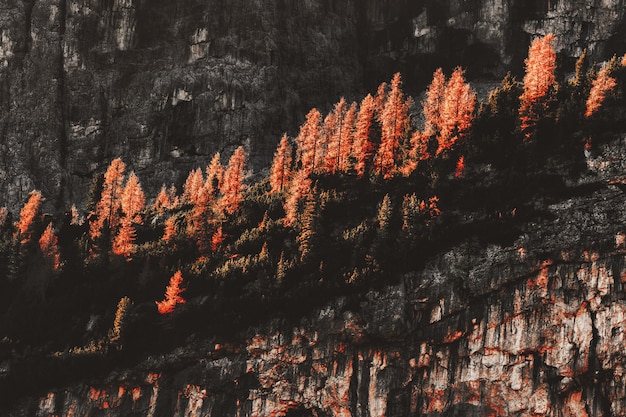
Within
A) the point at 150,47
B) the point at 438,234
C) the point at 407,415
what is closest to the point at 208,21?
the point at 150,47

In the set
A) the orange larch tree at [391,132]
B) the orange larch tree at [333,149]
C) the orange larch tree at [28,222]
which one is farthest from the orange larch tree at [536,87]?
the orange larch tree at [28,222]

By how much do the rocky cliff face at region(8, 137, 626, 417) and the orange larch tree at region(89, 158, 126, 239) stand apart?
28.7m

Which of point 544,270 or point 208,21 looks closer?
point 544,270

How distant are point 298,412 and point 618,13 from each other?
13086cm

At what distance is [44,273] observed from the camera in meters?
83.3

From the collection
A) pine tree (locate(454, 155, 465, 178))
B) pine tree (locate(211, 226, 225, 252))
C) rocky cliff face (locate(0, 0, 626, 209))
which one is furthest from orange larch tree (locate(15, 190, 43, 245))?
pine tree (locate(454, 155, 465, 178))

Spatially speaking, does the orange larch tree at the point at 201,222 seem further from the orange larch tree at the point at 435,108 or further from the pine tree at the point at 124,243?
the orange larch tree at the point at 435,108

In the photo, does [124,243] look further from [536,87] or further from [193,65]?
[193,65]

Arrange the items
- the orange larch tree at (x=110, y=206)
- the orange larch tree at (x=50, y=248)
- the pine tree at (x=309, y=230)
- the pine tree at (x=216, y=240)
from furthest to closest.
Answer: the orange larch tree at (x=110, y=206) < the orange larch tree at (x=50, y=248) < the pine tree at (x=216, y=240) < the pine tree at (x=309, y=230)

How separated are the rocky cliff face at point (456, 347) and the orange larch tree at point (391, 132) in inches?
778

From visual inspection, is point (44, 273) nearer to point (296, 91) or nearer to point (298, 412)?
point (298, 412)

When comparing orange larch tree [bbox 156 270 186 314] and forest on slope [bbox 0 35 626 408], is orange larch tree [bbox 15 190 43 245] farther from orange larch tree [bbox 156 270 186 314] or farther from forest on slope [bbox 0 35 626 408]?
orange larch tree [bbox 156 270 186 314]

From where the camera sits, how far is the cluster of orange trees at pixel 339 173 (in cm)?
7431

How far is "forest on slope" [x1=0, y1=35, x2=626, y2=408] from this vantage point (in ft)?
223
